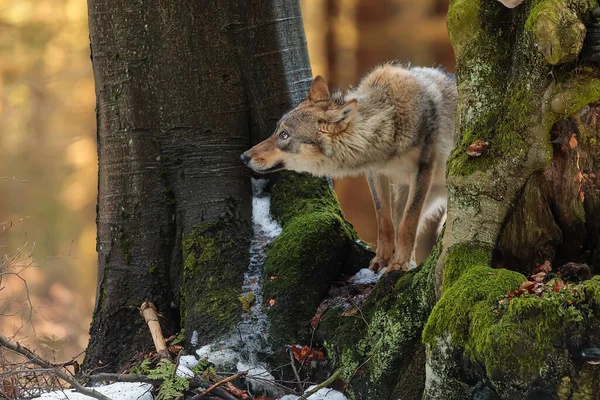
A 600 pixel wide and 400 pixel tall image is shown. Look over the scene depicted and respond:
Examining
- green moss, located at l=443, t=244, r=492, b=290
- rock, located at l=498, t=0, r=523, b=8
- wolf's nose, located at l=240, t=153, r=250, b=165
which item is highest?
rock, located at l=498, t=0, r=523, b=8

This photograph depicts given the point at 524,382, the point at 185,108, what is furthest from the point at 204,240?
the point at 524,382

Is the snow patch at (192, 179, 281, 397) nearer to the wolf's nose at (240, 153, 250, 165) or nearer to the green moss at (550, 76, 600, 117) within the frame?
the wolf's nose at (240, 153, 250, 165)

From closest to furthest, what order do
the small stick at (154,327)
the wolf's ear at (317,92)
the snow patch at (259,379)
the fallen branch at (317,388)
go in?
1. the fallen branch at (317,388)
2. the snow patch at (259,379)
3. the small stick at (154,327)
4. the wolf's ear at (317,92)

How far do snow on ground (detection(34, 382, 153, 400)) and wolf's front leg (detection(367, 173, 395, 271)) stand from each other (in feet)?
6.04

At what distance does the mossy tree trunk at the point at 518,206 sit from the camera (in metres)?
3.03

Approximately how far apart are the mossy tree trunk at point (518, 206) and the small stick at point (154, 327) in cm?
177

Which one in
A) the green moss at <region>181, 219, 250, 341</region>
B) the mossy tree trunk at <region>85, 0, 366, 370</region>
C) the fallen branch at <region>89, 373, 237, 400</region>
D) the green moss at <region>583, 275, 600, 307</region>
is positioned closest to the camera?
the green moss at <region>583, 275, 600, 307</region>

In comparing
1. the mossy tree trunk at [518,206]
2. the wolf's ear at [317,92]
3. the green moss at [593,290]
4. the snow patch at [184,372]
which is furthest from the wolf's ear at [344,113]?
the green moss at [593,290]

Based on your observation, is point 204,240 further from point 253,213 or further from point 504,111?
point 504,111

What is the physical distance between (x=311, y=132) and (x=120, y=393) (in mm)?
2266

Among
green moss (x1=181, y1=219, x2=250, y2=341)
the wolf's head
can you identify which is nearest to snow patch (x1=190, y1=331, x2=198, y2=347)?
green moss (x1=181, y1=219, x2=250, y2=341)

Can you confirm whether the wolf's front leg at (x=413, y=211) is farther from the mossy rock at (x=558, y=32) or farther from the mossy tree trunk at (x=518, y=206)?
the mossy rock at (x=558, y=32)

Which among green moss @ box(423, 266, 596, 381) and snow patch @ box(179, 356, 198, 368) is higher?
green moss @ box(423, 266, 596, 381)

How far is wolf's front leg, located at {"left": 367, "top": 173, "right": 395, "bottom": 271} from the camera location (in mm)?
5418
